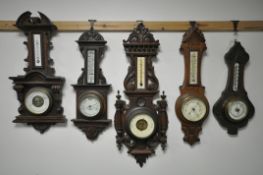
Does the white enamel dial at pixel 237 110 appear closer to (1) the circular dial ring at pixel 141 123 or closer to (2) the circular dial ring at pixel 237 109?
(2) the circular dial ring at pixel 237 109

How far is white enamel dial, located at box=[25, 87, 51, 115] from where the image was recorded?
46.3 inches

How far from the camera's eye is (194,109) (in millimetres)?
1180

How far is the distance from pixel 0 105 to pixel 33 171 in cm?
47

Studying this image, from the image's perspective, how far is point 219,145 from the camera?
122 centimetres

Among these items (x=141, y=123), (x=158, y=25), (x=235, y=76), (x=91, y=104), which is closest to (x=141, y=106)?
(x=141, y=123)

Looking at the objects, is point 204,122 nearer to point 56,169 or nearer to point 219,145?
point 219,145

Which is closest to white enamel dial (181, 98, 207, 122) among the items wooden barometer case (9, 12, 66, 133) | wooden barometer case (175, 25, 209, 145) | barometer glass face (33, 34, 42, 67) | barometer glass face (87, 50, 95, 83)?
wooden barometer case (175, 25, 209, 145)

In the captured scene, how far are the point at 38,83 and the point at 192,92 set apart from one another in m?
0.94

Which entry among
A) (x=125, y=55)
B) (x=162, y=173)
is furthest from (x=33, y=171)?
(x=125, y=55)

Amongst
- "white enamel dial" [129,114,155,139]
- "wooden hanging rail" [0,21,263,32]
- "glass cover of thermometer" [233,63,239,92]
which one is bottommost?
"white enamel dial" [129,114,155,139]

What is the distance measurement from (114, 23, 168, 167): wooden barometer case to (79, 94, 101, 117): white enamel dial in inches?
4.6

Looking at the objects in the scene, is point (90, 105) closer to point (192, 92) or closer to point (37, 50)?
point (37, 50)

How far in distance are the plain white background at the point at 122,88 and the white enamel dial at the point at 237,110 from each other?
9 centimetres

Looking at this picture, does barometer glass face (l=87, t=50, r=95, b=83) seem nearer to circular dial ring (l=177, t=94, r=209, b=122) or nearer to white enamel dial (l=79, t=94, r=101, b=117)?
white enamel dial (l=79, t=94, r=101, b=117)
